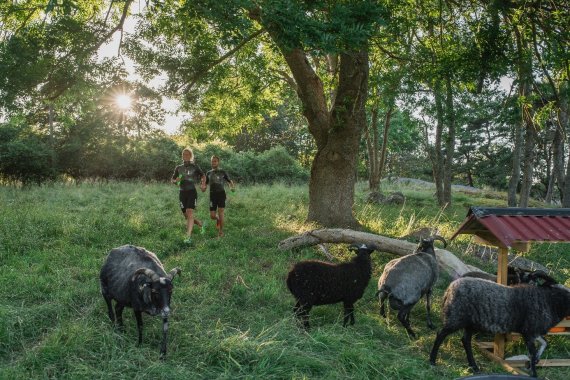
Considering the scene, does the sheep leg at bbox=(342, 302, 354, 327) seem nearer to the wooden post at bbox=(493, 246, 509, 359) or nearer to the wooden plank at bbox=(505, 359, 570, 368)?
the wooden post at bbox=(493, 246, 509, 359)

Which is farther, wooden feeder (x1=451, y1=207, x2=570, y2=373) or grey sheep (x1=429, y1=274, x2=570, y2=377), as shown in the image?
wooden feeder (x1=451, y1=207, x2=570, y2=373)

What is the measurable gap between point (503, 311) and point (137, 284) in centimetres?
450

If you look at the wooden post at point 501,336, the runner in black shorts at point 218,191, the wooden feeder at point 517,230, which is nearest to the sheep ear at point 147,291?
the wooden feeder at point 517,230

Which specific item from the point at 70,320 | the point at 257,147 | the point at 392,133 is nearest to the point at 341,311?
the point at 70,320

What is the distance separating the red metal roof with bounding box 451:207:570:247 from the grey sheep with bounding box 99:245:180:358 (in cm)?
408

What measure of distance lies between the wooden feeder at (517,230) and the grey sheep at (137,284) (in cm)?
412

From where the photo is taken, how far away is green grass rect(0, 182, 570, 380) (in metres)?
4.88

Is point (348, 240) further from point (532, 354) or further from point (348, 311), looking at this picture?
point (532, 354)

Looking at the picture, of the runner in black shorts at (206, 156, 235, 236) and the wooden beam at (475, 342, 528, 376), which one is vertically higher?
the runner in black shorts at (206, 156, 235, 236)

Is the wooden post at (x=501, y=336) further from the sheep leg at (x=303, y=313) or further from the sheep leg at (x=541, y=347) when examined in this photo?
the sheep leg at (x=303, y=313)

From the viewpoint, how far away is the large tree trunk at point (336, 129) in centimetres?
1202

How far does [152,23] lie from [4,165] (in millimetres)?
13773

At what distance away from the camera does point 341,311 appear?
7.07 m

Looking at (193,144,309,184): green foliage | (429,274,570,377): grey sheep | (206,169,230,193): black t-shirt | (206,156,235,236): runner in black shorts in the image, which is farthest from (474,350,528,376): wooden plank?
(193,144,309,184): green foliage
